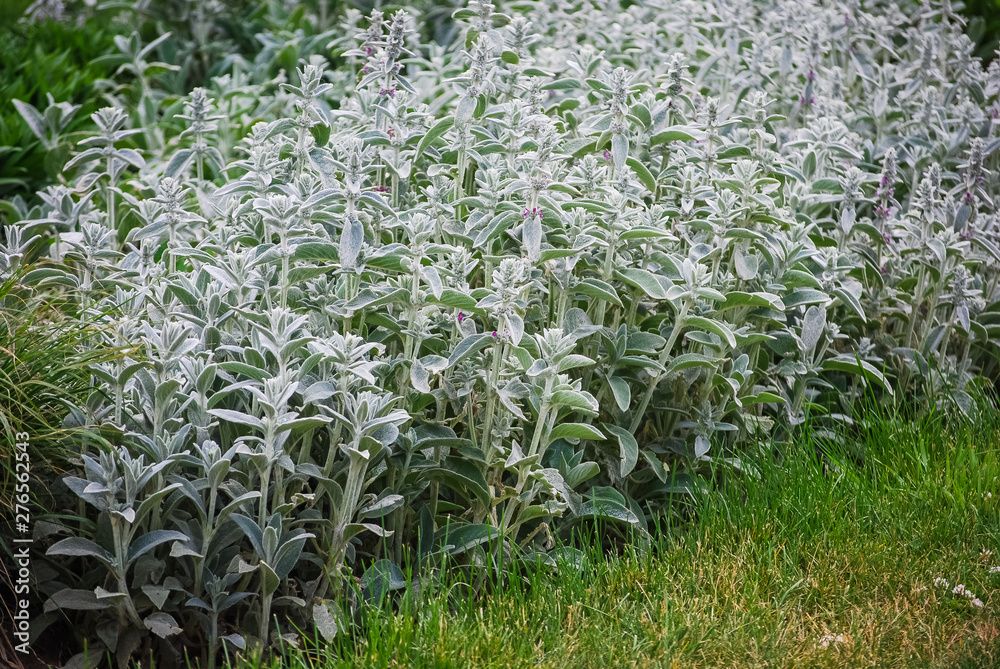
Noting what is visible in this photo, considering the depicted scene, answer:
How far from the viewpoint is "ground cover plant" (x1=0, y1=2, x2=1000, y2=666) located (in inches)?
92.4

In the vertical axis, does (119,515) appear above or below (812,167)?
below

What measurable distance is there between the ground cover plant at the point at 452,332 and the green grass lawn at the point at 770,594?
14 centimetres

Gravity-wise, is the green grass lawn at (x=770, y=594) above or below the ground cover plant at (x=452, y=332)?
below

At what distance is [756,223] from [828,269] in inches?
11.8

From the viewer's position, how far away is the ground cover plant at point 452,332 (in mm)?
2346

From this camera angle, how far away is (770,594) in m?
2.50

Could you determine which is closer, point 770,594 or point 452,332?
point 770,594

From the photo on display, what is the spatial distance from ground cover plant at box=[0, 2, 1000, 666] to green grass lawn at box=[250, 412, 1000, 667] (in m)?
0.14

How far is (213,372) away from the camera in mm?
2324

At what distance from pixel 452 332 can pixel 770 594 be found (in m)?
1.17

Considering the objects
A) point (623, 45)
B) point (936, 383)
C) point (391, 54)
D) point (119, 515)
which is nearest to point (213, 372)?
point (119, 515)

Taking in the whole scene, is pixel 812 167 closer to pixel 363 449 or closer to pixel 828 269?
pixel 828 269

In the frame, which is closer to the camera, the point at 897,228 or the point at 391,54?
the point at 391,54

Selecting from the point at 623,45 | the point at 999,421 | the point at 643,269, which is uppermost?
the point at 623,45
